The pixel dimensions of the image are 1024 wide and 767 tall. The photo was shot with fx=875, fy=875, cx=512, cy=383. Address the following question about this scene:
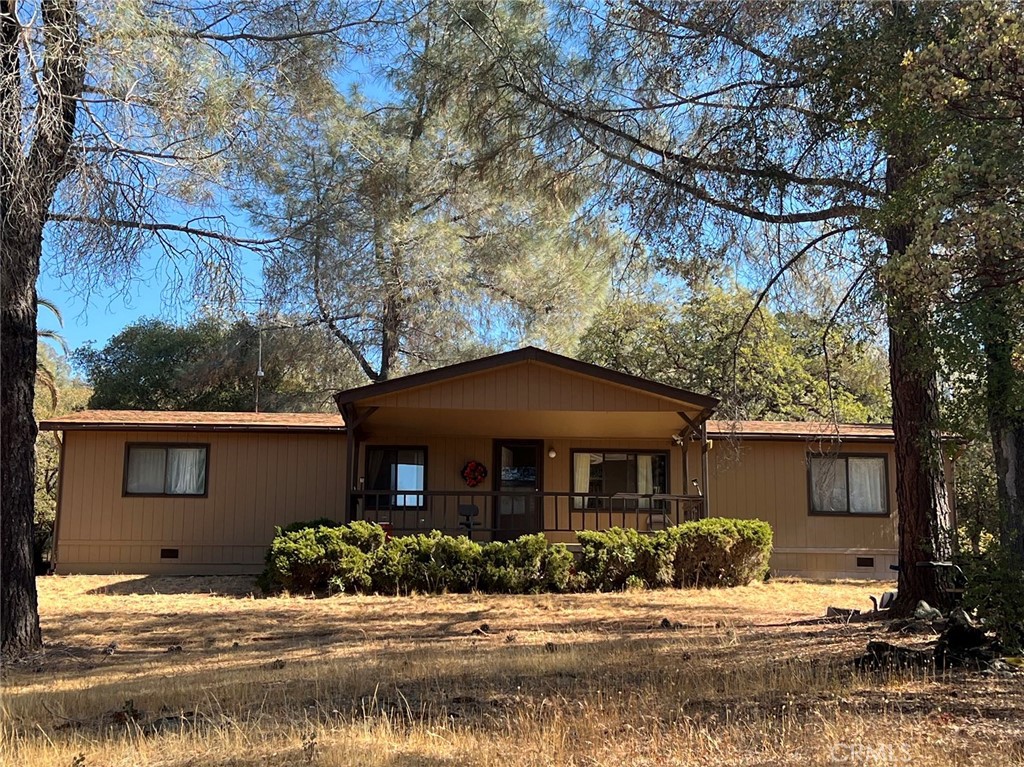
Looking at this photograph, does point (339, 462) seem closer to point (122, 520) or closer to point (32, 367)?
point (122, 520)

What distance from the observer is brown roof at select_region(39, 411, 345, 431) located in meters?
13.8

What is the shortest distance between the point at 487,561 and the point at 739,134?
635cm

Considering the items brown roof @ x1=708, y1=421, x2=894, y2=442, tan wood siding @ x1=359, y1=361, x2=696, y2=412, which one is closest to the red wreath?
tan wood siding @ x1=359, y1=361, x2=696, y2=412

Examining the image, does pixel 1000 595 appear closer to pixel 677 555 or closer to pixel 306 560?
pixel 677 555

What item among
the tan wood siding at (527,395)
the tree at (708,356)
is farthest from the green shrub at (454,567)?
the tree at (708,356)

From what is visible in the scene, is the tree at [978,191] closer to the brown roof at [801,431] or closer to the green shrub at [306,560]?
the green shrub at [306,560]

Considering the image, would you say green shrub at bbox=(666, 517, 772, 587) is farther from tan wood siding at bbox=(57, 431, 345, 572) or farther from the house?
tan wood siding at bbox=(57, 431, 345, 572)

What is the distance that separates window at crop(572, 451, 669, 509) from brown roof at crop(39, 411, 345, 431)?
4.17m

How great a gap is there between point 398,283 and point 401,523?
529 cm

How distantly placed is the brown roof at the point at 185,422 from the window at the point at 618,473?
4172mm

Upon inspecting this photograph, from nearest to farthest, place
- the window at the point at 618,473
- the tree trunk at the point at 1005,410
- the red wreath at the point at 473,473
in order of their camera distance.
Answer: the tree trunk at the point at 1005,410 → the red wreath at the point at 473,473 → the window at the point at 618,473

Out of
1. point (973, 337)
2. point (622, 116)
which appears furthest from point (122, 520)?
point (973, 337)

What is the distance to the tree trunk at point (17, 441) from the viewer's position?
712 cm

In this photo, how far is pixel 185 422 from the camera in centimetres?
1420
